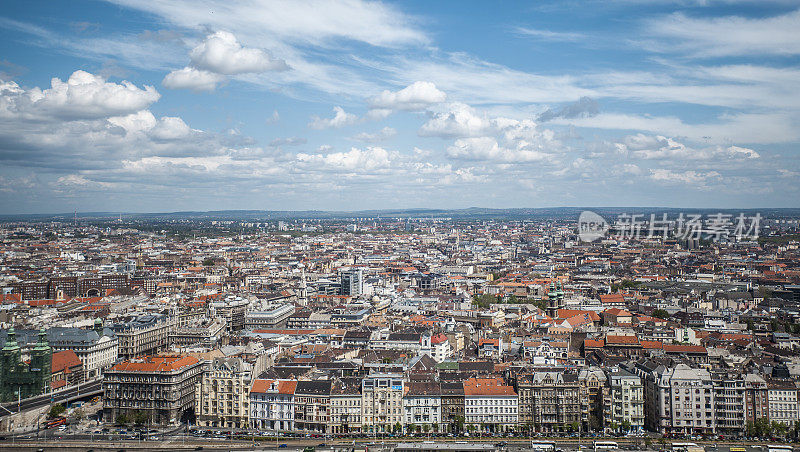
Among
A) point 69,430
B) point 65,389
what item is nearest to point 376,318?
point 65,389

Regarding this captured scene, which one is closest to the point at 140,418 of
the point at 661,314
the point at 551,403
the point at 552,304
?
the point at 551,403

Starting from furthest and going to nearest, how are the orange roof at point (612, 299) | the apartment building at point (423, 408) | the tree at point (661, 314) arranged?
the orange roof at point (612, 299) → the tree at point (661, 314) → the apartment building at point (423, 408)

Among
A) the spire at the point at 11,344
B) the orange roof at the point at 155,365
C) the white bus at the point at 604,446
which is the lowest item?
the white bus at the point at 604,446

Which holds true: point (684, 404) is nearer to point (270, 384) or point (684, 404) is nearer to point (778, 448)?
point (778, 448)

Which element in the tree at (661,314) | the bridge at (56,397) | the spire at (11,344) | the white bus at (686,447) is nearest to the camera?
the white bus at (686,447)

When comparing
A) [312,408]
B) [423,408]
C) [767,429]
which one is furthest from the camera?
[312,408]

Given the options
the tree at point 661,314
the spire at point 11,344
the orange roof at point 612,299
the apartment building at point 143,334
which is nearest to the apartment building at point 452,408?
the spire at point 11,344

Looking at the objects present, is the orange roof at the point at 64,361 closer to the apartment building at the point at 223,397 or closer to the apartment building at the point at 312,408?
the apartment building at the point at 223,397
